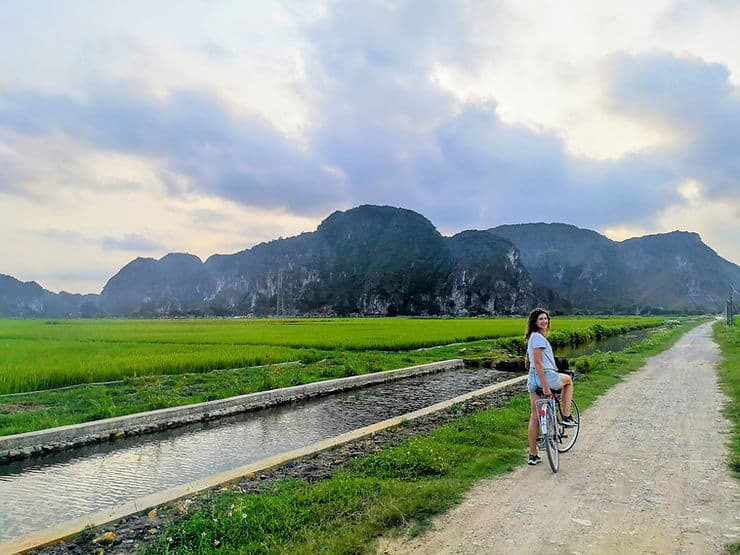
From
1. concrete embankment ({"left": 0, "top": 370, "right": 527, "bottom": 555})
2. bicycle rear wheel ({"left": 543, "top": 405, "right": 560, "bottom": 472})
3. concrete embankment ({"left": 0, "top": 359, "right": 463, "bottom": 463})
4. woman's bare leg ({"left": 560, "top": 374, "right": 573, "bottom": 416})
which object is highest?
woman's bare leg ({"left": 560, "top": 374, "right": 573, "bottom": 416})

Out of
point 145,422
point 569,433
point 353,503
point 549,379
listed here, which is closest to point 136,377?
point 145,422

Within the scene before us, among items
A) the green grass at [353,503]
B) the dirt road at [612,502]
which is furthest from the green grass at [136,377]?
the dirt road at [612,502]

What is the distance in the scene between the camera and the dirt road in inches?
174

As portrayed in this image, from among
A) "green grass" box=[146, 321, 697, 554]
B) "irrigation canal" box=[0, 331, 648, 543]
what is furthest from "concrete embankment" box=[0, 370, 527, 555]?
"irrigation canal" box=[0, 331, 648, 543]

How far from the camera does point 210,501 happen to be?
5.79 meters

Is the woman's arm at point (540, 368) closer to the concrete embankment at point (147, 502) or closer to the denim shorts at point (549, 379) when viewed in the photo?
the denim shorts at point (549, 379)

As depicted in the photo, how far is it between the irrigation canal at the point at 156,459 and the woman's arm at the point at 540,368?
5.32m

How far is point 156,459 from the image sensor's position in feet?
29.8

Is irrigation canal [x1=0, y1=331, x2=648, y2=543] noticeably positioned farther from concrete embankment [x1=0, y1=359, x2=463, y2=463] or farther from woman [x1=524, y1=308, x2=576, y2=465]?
woman [x1=524, y1=308, x2=576, y2=465]

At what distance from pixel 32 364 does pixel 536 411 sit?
16.8 metres

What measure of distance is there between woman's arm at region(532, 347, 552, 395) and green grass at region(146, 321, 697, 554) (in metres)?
1.23

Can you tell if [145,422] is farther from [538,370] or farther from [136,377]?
[538,370]

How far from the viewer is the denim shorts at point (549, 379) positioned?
265 inches

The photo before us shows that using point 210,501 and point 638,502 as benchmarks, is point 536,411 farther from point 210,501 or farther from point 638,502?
point 210,501
